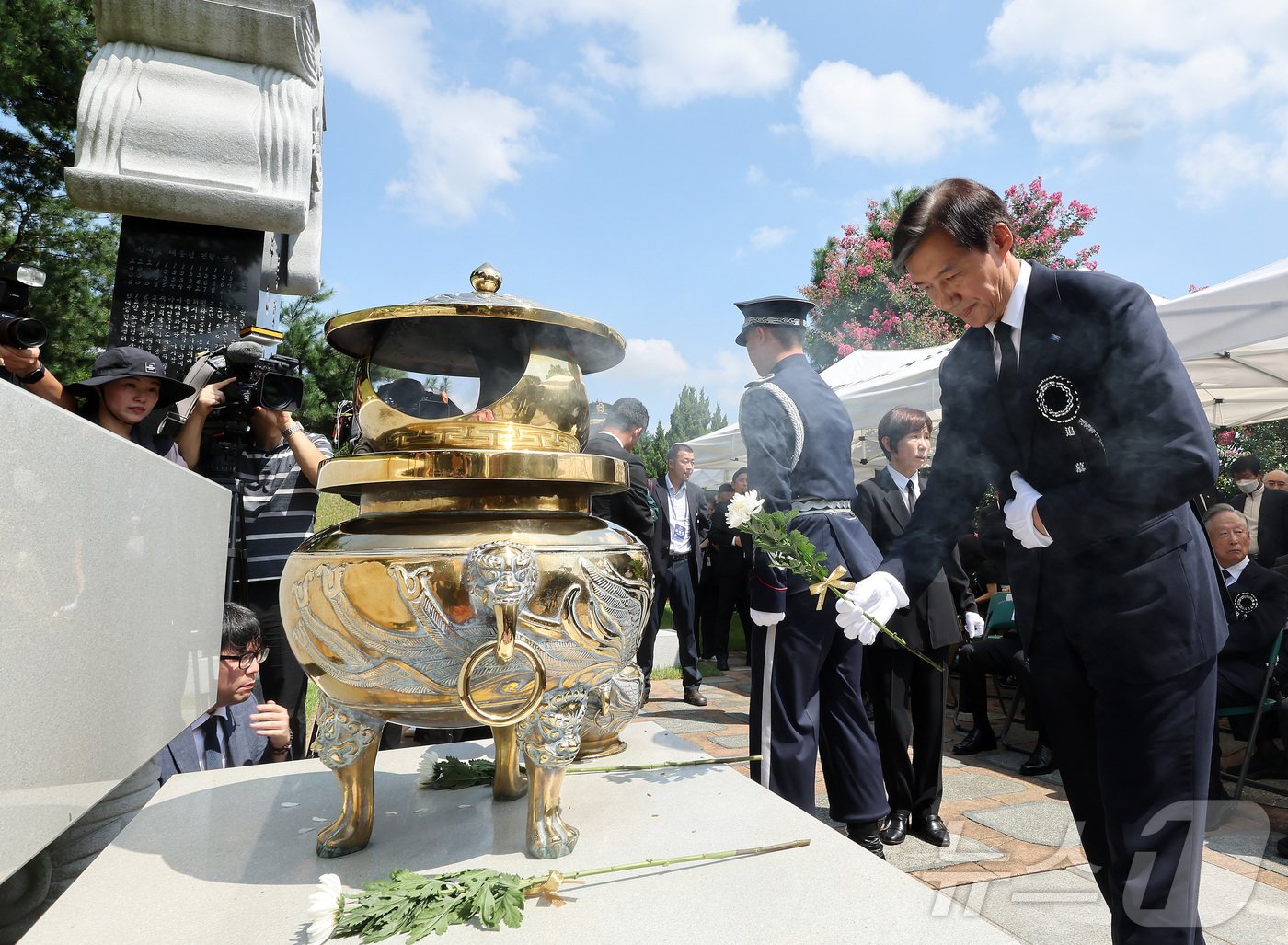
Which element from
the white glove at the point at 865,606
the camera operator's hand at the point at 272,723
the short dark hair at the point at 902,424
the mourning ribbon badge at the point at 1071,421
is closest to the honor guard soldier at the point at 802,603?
the short dark hair at the point at 902,424

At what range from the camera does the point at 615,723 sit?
6.68ft

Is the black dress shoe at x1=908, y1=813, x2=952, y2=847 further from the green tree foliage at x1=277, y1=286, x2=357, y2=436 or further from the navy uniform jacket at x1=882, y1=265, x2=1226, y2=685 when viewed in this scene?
the green tree foliage at x1=277, y1=286, x2=357, y2=436

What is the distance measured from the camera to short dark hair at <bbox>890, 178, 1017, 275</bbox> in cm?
178

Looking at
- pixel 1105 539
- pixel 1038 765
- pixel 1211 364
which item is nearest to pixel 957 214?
pixel 1105 539

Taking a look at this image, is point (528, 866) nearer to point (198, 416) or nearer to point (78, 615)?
point (78, 615)

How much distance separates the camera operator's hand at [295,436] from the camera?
3.06 metres

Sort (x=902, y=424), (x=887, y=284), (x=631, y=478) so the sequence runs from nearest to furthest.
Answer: (x=902, y=424) → (x=631, y=478) → (x=887, y=284)

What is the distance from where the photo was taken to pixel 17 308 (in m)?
2.23

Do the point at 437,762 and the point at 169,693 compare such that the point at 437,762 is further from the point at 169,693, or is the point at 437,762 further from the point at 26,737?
the point at 26,737

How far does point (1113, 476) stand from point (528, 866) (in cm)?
136

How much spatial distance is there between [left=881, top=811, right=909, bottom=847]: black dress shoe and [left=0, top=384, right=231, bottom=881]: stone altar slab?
2908mm

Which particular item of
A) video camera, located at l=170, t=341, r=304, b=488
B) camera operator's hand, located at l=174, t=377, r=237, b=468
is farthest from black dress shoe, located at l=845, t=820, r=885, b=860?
camera operator's hand, located at l=174, t=377, r=237, b=468

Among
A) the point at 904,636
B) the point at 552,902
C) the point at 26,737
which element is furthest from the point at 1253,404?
the point at 26,737

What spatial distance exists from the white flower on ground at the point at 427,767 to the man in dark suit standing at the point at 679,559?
4162mm
